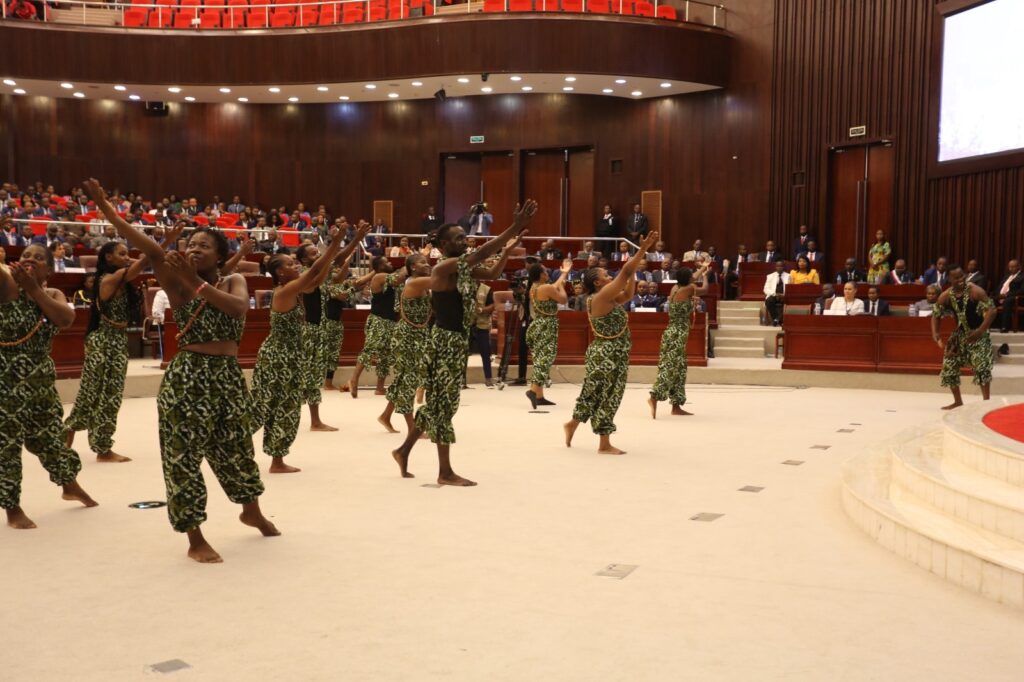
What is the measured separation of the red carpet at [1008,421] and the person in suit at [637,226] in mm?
13042

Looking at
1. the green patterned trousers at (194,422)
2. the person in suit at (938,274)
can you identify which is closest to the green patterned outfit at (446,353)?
the green patterned trousers at (194,422)

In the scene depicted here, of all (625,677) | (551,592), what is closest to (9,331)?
(551,592)

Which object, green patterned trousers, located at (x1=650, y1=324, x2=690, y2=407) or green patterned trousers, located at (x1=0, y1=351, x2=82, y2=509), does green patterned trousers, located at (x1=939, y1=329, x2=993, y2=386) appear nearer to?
green patterned trousers, located at (x1=650, y1=324, x2=690, y2=407)

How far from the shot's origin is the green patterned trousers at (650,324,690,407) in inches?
373

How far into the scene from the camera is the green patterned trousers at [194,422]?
4.25 metres

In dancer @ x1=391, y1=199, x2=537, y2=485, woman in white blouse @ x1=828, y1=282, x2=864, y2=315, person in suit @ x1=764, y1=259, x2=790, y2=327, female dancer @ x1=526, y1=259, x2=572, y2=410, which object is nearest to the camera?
dancer @ x1=391, y1=199, x2=537, y2=485

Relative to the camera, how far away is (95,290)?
6.58 meters

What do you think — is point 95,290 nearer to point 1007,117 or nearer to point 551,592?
point 551,592

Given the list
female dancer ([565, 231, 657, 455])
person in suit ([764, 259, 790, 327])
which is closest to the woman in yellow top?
person in suit ([764, 259, 790, 327])

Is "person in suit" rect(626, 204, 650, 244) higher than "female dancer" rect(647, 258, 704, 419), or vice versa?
"person in suit" rect(626, 204, 650, 244)

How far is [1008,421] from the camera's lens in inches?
247

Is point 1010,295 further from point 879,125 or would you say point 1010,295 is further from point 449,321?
point 449,321

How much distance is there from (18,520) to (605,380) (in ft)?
12.9

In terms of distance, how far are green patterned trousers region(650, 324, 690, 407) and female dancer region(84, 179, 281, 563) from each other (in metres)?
5.68
